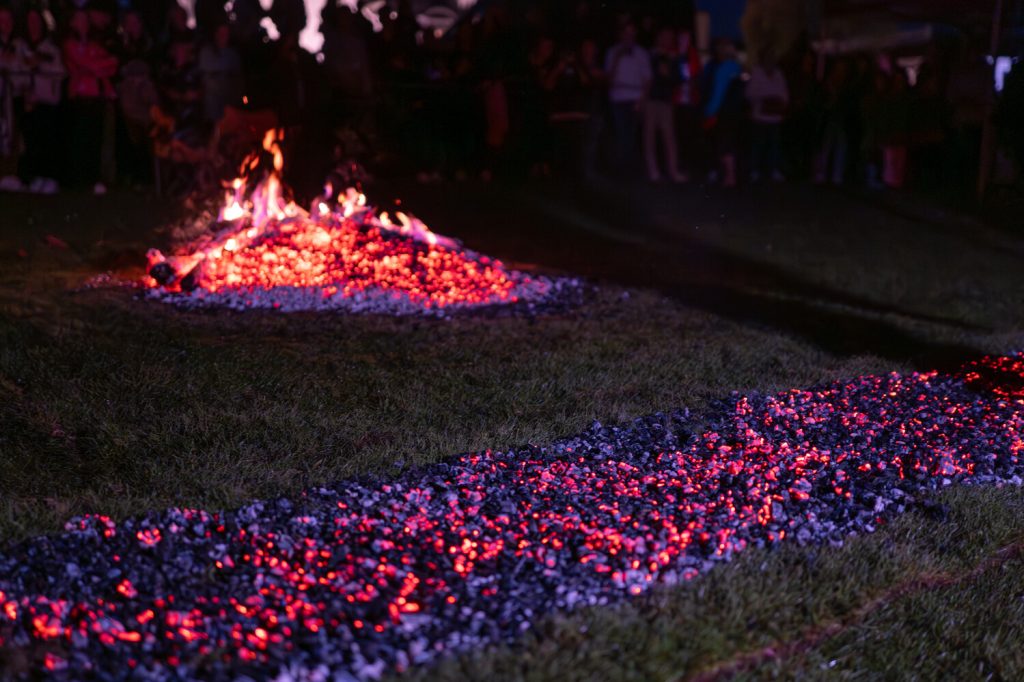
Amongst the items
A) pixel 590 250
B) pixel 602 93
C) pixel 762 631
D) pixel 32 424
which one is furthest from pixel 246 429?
pixel 602 93

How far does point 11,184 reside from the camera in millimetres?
12906

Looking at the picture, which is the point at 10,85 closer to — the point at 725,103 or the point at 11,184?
the point at 11,184

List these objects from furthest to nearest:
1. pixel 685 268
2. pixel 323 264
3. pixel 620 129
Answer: pixel 620 129
pixel 685 268
pixel 323 264

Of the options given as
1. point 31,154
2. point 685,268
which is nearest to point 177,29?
point 31,154

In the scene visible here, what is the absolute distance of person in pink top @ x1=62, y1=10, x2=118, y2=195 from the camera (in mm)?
12969

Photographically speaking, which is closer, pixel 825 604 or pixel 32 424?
pixel 825 604

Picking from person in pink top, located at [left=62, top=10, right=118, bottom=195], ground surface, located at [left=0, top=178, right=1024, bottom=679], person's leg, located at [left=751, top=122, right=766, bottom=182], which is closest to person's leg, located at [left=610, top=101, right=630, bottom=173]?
person's leg, located at [left=751, top=122, right=766, bottom=182]

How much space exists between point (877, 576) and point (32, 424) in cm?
390

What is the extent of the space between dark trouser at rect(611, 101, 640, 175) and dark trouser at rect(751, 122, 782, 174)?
183 centimetres

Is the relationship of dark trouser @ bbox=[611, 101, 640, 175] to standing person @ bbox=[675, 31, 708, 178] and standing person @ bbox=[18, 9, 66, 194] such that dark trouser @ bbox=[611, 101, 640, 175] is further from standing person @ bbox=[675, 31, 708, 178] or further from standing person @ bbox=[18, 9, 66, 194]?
standing person @ bbox=[18, 9, 66, 194]

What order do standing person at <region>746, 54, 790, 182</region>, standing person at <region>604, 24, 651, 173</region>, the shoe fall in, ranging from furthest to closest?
standing person at <region>746, 54, 790, 182</region>
standing person at <region>604, 24, 651, 173</region>
the shoe

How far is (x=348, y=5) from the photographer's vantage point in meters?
13.7

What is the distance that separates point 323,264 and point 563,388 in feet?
11.4

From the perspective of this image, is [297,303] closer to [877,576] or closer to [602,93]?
[877,576]
